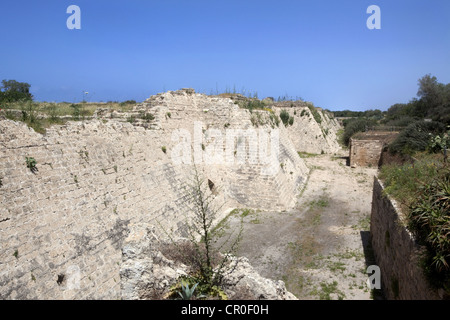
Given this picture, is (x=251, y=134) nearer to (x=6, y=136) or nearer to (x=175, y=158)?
(x=175, y=158)

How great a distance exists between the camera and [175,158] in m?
12.0

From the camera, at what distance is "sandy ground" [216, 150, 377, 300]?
782 centimetres

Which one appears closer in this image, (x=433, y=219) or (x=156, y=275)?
(x=433, y=219)

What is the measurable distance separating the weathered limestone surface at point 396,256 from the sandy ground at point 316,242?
29.4 inches

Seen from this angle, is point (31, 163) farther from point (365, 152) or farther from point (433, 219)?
point (365, 152)

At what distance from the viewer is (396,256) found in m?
6.34

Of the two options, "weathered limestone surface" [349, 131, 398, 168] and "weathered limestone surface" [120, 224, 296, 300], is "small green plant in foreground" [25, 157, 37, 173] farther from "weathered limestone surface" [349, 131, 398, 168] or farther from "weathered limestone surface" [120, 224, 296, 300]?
"weathered limestone surface" [349, 131, 398, 168]

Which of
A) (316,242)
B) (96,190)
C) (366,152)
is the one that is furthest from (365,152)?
(96,190)

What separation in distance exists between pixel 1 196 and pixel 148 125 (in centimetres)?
629

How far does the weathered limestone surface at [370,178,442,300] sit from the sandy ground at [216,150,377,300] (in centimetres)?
75

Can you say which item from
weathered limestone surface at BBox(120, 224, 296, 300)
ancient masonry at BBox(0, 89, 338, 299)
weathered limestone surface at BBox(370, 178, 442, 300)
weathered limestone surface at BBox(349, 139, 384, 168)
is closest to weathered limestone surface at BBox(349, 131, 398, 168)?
weathered limestone surface at BBox(349, 139, 384, 168)

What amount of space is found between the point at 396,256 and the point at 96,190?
760cm

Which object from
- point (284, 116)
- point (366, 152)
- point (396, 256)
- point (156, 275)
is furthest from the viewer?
point (284, 116)
